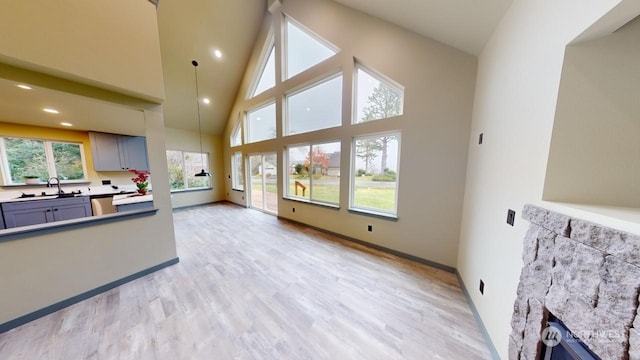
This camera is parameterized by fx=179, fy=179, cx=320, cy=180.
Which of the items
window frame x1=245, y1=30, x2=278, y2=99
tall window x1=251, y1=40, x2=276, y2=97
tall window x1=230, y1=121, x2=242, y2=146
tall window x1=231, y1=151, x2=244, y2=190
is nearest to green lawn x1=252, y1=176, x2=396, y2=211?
window frame x1=245, y1=30, x2=278, y2=99

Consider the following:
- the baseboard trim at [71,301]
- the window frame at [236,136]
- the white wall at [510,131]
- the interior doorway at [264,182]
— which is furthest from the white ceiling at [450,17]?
the window frame at [236,136]

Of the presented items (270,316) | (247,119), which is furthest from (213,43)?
(270,316)

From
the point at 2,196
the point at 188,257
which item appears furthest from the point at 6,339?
the point at 2,196

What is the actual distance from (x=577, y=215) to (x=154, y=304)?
11.6 ft

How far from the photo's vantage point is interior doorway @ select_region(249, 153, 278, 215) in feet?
17.4

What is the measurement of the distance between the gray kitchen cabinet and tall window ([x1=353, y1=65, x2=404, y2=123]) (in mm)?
5784

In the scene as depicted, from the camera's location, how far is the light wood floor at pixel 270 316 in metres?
1.51

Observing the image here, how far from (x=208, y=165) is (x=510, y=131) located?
7.82 metres

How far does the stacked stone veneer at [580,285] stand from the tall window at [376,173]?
1935 mm

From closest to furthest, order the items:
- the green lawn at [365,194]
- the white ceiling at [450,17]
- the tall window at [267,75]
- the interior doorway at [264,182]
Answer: the white ceiling at [450,17], the green lawn at [365,194], the tall window at [267,75], the interior doorway at [264,182]

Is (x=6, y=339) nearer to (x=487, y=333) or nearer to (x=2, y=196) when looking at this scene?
(x=2, y=196)

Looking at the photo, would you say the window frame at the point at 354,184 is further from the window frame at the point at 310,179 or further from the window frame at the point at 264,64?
the window frame at the point at 264,64

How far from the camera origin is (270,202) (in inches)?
225

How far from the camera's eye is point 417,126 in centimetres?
268
